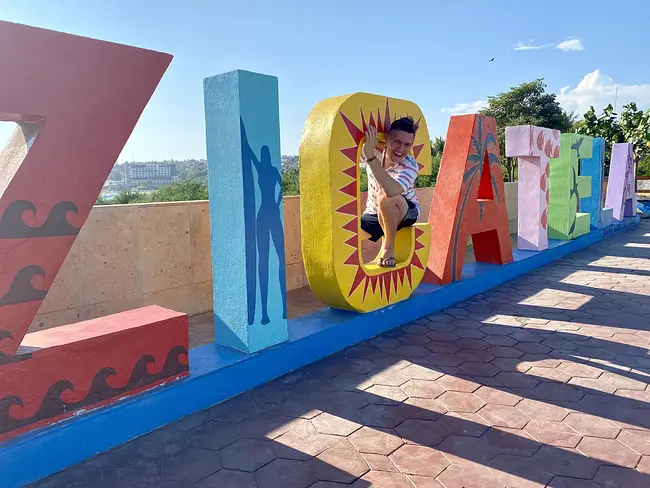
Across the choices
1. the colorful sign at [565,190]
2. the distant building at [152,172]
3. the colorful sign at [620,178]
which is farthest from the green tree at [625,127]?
the distant building at [152,172]

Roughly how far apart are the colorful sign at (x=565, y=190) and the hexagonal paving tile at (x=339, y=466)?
7.14 m

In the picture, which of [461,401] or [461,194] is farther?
[461,194]

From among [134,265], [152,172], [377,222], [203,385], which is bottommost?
[203,385]

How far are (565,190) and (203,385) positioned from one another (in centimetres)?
720

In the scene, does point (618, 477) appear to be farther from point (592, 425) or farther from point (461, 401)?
point (461, 401)

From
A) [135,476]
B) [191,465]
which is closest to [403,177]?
[191,465]

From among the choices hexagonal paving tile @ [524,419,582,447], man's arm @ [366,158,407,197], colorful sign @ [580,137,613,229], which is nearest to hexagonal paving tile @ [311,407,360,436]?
hexagonal paving tile @ [524,419,582,447]

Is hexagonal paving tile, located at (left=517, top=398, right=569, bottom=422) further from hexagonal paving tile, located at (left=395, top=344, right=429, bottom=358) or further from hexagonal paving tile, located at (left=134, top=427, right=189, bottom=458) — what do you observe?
hexagonal paving tile, located at (left=134, top=427, right=189, bottom=458)

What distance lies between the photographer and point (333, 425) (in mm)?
3051

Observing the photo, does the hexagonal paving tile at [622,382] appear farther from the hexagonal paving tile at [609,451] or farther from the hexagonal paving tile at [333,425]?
the hexagonal paving tile at [333,425]

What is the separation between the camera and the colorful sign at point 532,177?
7395mm

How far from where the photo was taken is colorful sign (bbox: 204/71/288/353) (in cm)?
346

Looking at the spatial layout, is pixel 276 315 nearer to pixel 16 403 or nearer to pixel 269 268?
pixel 269 268

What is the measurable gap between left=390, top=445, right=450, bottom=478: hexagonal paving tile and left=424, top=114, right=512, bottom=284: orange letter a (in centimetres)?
310
